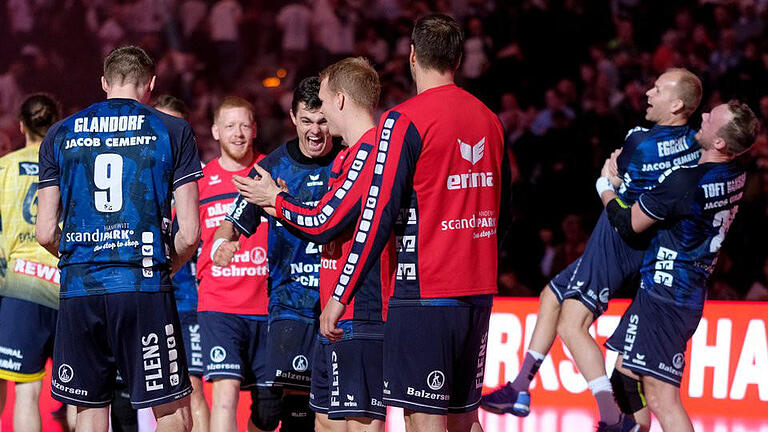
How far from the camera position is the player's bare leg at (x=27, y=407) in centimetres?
650

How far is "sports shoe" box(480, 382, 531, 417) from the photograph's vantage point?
22.1 feet

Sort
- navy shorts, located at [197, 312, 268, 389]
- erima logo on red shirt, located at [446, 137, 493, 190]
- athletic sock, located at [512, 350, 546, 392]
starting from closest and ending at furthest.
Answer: erima logo on red shirt, located at [446, 137, 493, 190] < navy shorts, located at [197, 312, 268, 389] < athletic sock, located at [512, 350, 546, 392]

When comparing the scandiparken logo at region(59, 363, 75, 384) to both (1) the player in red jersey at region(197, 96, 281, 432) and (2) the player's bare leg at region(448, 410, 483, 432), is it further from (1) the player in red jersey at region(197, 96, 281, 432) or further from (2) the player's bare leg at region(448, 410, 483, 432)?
(2) the player's bare leg at region(448, 410, 483, 432)

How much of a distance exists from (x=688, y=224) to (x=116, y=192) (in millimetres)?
3340

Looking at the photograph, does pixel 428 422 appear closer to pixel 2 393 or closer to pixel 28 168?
pixel 28 168

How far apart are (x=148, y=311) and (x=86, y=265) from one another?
14.7 inches

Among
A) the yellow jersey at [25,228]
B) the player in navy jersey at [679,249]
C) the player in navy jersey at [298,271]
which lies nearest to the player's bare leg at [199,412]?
the player in navy jersey at [298,271]

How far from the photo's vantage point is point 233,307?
6457 mm

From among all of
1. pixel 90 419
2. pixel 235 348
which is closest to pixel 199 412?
pixel 235 348

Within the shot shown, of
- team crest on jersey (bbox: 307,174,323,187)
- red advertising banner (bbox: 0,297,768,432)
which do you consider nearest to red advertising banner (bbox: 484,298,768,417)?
red advertising banner (bbox: 0,297,768,432)

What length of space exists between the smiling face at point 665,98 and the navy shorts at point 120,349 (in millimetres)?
3269

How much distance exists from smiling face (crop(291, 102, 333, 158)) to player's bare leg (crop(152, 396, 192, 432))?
1.72m

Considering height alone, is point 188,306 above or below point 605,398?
above

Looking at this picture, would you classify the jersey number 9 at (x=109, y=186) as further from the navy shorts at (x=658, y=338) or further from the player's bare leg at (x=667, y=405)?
the player's bare leg at (x=667, y=405)
